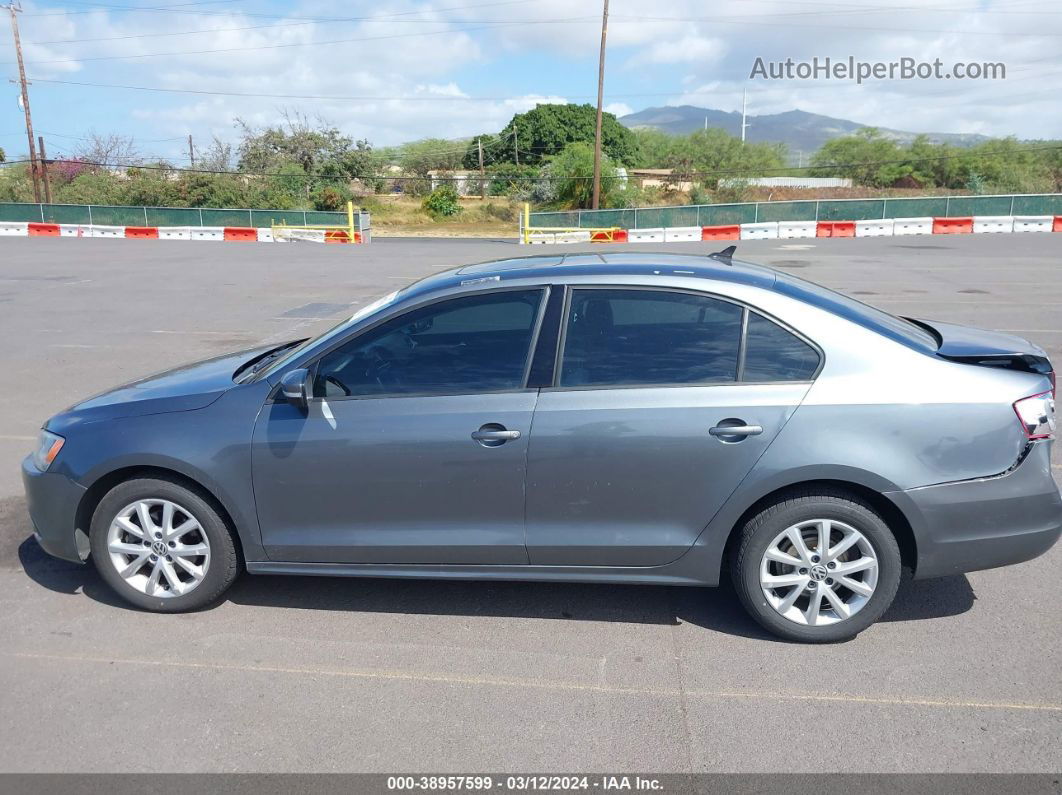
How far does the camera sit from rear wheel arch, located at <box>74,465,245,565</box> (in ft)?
13.7

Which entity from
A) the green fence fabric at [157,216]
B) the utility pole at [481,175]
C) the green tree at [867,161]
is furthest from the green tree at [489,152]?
the green fence fabric at [157,216]

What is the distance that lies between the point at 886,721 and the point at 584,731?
3.79 ft

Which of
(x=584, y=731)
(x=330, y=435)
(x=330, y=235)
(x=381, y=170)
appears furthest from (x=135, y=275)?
(x=381, y=170)

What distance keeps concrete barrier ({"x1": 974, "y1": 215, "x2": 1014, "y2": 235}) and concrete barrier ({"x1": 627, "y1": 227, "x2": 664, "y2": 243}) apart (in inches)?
482

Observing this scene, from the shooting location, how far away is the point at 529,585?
4.62 m

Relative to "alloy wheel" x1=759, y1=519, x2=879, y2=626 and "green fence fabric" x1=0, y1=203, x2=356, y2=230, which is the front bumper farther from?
"green fence fabric" x1=0, y1=203, x2=356, y2=230

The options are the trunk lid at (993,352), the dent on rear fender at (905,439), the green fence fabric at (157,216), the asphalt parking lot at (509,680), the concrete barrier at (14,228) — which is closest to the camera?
the asphalt parking lot at (509,680)

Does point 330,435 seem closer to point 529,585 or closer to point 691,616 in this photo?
point 529,585

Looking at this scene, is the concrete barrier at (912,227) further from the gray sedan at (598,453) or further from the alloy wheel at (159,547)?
the alloy wheel at (159,547)

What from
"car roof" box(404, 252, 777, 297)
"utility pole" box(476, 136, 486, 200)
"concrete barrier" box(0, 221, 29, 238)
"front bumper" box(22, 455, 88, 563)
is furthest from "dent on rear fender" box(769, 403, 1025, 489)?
"utility pole" box(476, 136, 486, 200)

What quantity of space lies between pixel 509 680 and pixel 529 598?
0.79m

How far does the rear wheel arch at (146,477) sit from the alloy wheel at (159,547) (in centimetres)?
11

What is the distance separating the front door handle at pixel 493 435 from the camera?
3863 millimetres

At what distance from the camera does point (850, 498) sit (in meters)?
3.86
